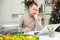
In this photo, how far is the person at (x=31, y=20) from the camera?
1.01 metres

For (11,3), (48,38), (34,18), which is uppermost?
(11,3)

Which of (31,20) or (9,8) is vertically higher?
(9,8)

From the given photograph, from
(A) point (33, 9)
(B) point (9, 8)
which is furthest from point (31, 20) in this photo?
(B) point (9, 8)

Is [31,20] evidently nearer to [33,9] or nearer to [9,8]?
[33,9]

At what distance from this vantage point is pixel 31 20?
1.04 m

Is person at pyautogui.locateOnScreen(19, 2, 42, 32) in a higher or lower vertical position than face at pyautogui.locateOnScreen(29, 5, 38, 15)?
lower

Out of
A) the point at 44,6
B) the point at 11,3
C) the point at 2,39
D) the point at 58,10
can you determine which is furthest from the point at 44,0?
the point at 2,39

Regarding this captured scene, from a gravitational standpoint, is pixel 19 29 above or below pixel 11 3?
below

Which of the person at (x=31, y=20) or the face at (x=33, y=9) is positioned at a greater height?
the face at (x=33, y=9)

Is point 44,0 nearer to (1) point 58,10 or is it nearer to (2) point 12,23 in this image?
(1) point 58,10

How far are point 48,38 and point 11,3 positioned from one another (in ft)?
1.29

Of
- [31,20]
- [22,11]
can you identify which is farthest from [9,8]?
[31,20]

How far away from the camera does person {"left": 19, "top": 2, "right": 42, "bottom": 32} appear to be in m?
1.01

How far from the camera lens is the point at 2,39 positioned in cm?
62
